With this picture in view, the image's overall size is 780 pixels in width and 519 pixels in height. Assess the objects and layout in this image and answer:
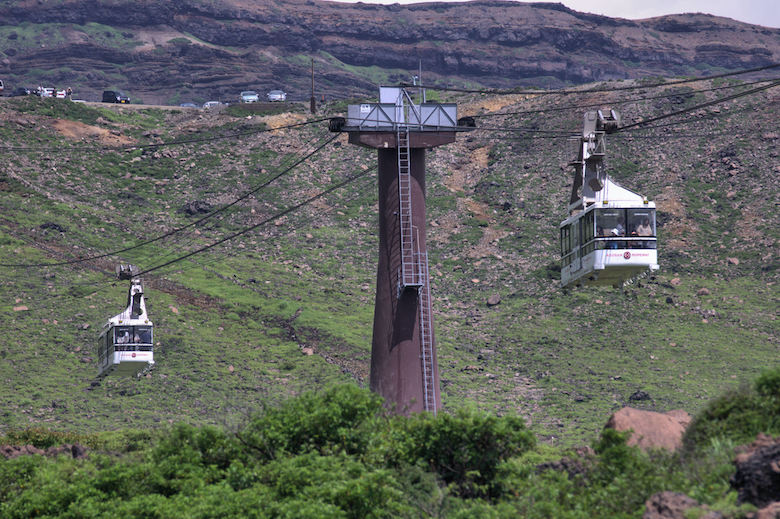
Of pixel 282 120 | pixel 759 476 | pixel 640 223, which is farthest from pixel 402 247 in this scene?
pixel 282 120

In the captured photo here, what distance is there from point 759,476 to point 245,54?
555 ft

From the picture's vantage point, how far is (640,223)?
28078 millimetres

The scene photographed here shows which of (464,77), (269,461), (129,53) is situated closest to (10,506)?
(269,461)

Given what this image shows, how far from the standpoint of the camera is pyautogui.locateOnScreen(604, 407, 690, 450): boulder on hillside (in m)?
21.7

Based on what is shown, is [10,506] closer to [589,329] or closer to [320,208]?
[589,329]

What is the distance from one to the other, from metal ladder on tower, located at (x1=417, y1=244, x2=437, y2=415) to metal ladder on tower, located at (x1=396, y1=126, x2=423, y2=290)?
26cm

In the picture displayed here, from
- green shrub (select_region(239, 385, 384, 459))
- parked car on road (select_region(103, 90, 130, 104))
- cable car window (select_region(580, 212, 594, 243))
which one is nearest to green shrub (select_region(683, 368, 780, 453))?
green shrub (select_region(239, 385, 384, 459))

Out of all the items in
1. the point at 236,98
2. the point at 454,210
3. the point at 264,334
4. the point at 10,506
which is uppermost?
the point at 236,98

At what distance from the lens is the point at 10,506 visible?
2142cm

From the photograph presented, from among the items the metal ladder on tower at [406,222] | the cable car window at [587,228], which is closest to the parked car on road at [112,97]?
the metal ladder on tower at [406,222]

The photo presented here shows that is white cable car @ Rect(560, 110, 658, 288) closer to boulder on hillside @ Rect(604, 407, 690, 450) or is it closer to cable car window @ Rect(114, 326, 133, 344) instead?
boulder on hillside @ Rect(604, 407, 690, 450)

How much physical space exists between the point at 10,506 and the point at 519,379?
34217 millimetres

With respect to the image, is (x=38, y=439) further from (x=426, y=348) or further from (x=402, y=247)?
(x=402, y=247)

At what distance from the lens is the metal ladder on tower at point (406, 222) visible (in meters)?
29.2
